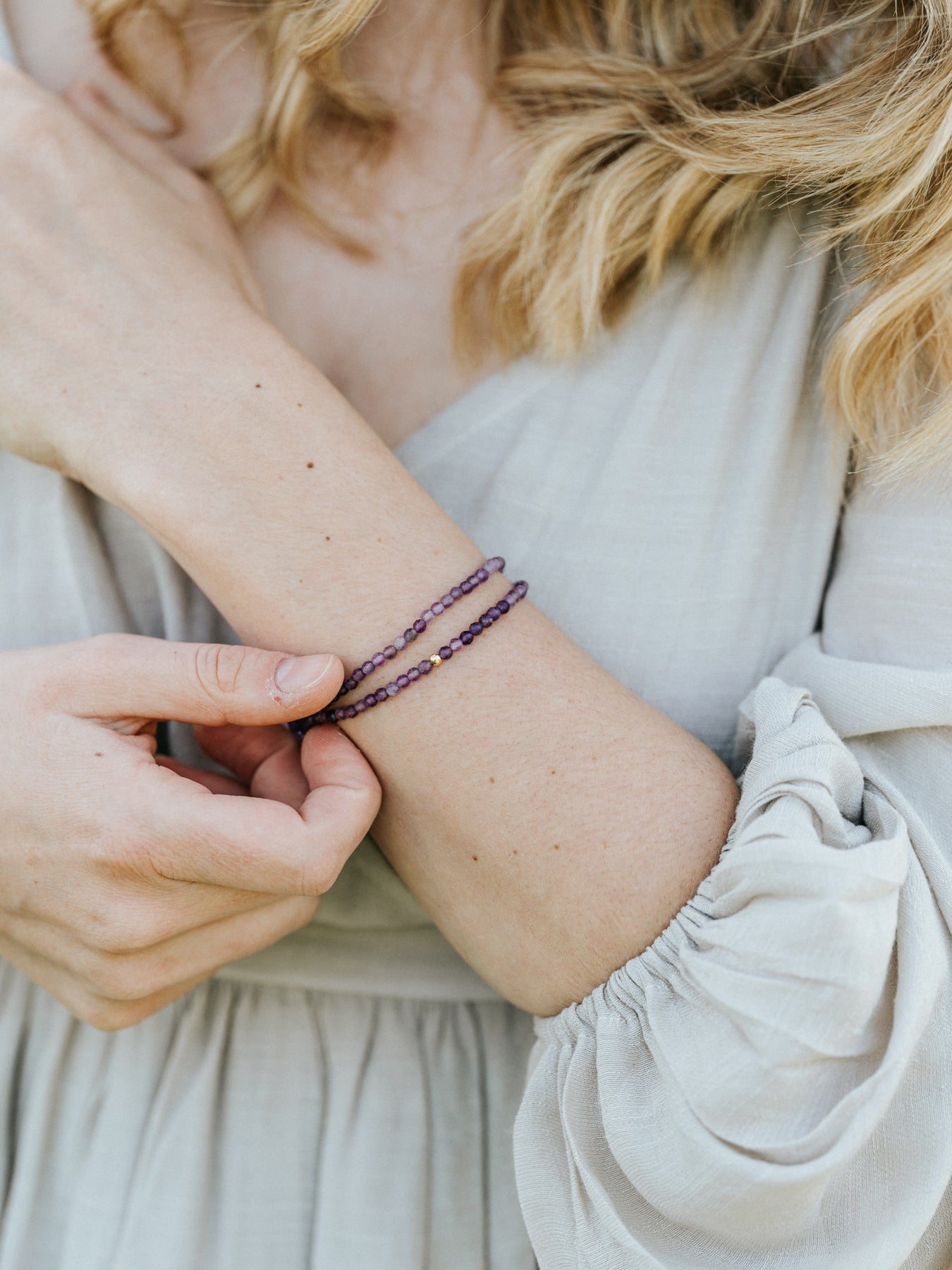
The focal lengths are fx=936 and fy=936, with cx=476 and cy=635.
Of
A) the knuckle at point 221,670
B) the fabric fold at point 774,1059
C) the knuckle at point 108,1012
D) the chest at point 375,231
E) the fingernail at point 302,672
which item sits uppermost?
the chest at point 375,231

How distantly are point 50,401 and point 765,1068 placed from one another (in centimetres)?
99

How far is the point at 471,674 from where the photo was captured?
0.97 meters

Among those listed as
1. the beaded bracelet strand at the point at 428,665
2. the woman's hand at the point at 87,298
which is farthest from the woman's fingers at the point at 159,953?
the woman's hand at the point at 87,298

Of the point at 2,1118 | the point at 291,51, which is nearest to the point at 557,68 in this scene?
the point at 291,51

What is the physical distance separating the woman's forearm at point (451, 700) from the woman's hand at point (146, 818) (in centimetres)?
7

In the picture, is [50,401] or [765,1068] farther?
[50,401]

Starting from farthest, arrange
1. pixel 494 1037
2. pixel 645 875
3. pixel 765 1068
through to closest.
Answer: pixel 494 1037 < pixel 645 875 < pixel 765 1068

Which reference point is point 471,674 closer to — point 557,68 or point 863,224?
point 863,224

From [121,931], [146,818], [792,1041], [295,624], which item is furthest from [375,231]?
[792,1041]

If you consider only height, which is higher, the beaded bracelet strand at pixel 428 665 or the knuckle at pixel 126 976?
the beaded bracelet strand at pixel 428 665

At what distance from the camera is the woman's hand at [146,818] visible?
92 centimetres

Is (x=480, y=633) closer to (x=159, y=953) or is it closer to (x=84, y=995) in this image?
(x=159, y=953)

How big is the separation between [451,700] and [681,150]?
0.72 m

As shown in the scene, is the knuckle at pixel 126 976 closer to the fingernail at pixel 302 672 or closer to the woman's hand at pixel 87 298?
the fingernail at pixel 302 672
